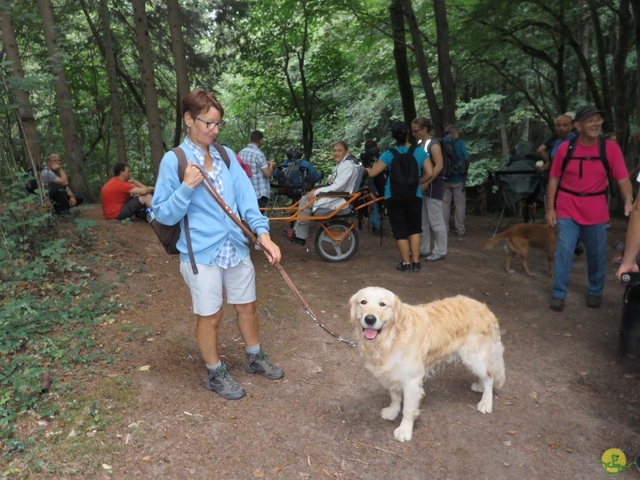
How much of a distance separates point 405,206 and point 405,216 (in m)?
0.15

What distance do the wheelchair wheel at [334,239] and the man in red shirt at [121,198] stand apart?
3.32 m

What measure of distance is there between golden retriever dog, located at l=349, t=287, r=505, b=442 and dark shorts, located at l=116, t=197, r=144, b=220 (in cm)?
645

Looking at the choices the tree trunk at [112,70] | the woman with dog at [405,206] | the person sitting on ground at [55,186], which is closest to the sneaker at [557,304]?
the woman with dog at [405,206]

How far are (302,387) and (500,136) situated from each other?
15129mm

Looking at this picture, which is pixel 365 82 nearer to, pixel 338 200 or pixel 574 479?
pixel 338 200

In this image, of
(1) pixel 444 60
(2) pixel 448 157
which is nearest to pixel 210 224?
(2) pixel 448 157

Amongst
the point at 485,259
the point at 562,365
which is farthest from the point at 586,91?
the point at 562,365

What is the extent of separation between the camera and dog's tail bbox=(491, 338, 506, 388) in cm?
343

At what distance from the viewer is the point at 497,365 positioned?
3.45 m

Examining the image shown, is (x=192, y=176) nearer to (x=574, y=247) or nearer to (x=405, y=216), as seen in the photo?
(x=405, y=216)

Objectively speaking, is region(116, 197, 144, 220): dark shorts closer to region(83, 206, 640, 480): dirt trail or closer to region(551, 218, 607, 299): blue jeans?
region(83, 206, 640, 480): dirt trail

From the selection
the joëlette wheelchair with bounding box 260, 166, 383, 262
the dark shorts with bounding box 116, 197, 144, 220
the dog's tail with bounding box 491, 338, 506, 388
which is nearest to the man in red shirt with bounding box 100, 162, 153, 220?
the dark shorts with bounding box 116, 197, 144, 220

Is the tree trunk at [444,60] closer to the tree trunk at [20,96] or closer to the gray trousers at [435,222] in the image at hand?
the gray trousers at [435,222]

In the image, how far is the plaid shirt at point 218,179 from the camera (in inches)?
123
